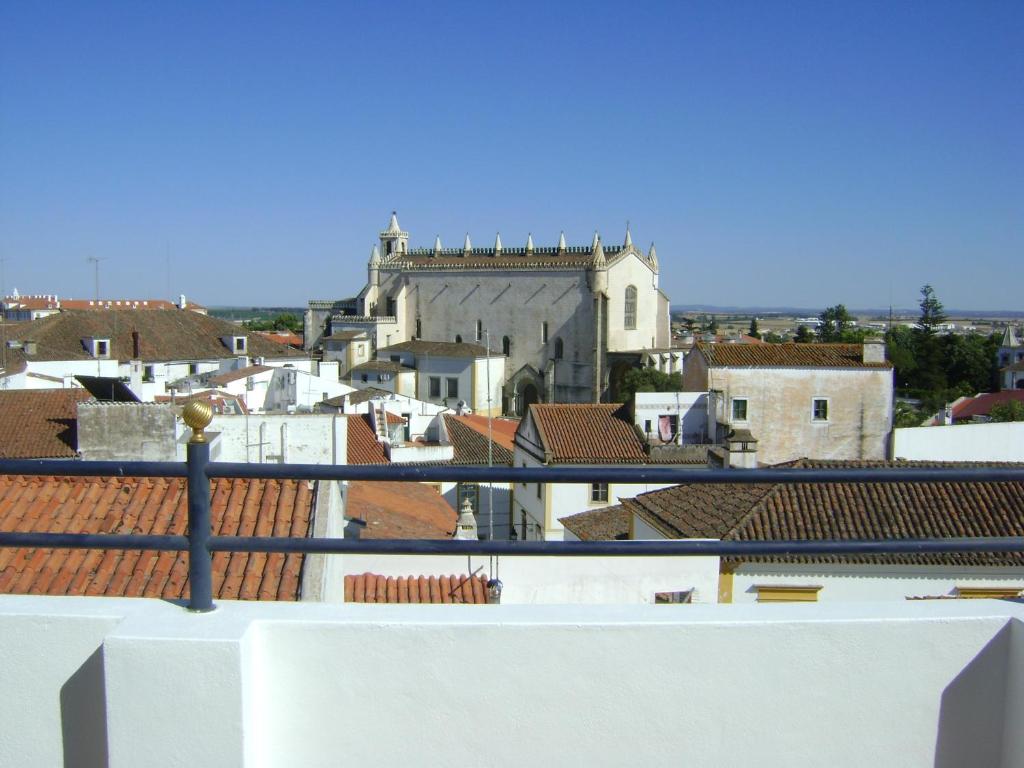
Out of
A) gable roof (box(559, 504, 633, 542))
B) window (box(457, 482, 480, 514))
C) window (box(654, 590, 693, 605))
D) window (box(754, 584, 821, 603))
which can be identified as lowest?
window (box(457, 482, 480, 514))

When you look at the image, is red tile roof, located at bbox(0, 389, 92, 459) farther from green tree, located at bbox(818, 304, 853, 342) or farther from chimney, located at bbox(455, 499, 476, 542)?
green tree, located at bbox(818, 304, 853, 342)

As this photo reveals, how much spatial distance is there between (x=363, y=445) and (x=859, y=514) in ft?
44.4

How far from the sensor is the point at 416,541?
8.08 feet

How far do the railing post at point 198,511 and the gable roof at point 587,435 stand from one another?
20493mm

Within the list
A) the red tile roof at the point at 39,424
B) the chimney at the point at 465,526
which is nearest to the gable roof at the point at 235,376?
the red tile roof at the point at 39,424

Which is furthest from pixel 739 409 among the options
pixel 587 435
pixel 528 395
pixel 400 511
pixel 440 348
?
pixel 440 348

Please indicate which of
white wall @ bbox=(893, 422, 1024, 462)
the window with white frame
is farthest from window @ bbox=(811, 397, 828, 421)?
white wall @ bbox=(893, 422, 1024, 462)

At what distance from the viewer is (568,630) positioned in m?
2.36

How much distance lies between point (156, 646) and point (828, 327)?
107306mm

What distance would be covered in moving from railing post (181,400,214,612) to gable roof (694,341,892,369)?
2756 cm

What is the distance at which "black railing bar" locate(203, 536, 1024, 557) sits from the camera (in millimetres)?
2406

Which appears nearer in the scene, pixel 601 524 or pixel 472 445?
pixel 601 524

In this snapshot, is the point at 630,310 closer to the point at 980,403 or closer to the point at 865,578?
the point at 980,403

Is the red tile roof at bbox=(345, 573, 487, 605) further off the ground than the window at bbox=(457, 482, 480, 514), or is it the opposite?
the red tile roof at bbox=(345, 573, 487, 605)
